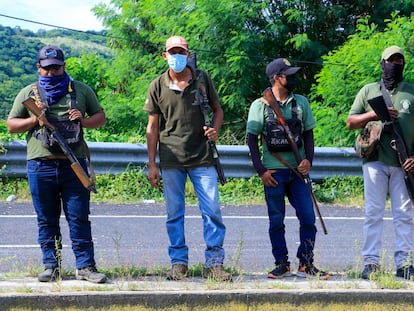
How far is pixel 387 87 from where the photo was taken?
268 inches

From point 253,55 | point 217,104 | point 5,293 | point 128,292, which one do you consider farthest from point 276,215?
→ point 253,55

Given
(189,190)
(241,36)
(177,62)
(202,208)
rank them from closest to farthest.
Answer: (177,62), (202,208), (189,190), (241,36)

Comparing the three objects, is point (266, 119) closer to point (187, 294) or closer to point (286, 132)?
point (286, 132)

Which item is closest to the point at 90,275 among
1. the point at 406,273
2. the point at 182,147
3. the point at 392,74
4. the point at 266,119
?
the point at 182,147

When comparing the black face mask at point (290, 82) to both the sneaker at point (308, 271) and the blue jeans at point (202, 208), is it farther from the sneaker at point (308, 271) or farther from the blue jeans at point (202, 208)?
the sneaker at point (308, 271)

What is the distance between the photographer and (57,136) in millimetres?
6164

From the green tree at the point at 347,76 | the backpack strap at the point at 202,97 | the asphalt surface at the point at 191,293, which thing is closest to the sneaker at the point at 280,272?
the asphalt surface at the point at 191,293

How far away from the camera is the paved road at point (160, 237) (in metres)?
8.05

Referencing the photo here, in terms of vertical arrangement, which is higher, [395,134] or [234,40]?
[234,40]

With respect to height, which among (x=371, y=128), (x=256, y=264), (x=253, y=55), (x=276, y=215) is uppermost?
(x=253, y=55)

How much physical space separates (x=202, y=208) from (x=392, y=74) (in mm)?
1813

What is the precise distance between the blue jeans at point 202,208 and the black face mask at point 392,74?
1537 millimetres

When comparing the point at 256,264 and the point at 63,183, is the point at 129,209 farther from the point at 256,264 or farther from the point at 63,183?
the point at 63,183

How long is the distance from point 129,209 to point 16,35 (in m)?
41.6
